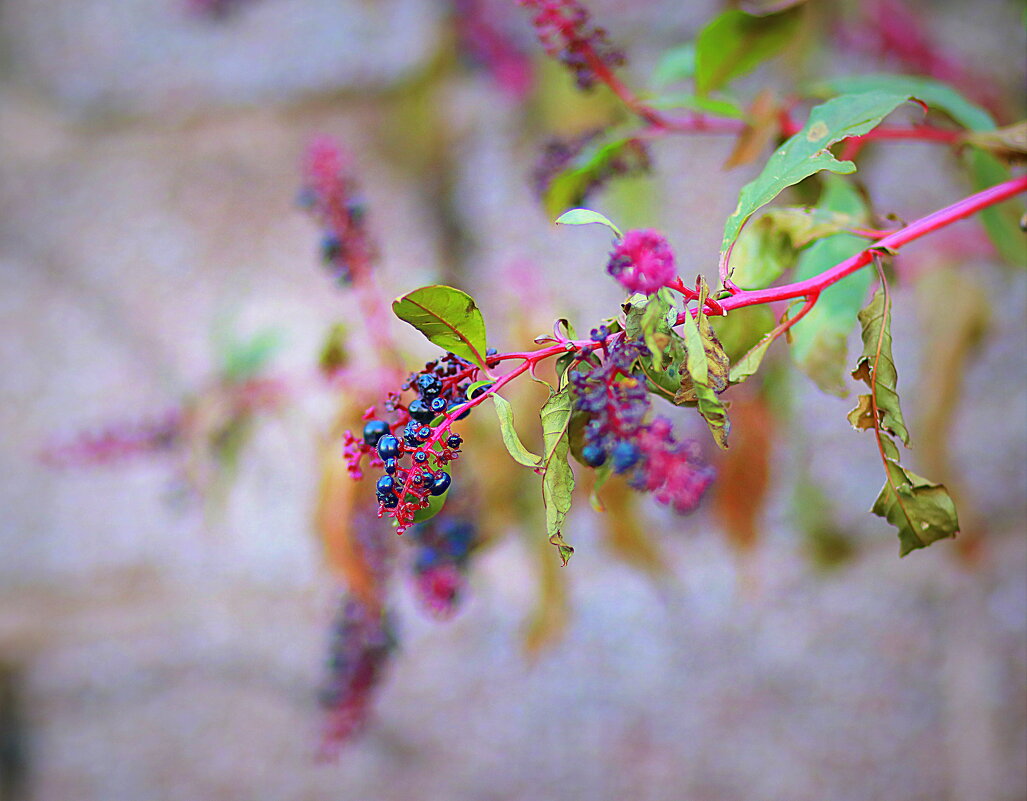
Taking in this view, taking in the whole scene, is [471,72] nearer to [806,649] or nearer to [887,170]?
[887,170]

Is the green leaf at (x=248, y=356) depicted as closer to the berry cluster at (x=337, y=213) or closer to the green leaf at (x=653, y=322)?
the berry cluster at (x=337, y=213)

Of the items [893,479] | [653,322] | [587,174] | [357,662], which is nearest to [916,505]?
[893,479]

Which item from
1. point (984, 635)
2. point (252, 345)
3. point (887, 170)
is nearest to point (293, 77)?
point (252, 345)

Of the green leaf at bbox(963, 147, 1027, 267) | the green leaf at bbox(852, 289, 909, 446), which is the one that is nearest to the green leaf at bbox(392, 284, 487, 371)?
the green leaf at bbox(852, 289, 909, 446)

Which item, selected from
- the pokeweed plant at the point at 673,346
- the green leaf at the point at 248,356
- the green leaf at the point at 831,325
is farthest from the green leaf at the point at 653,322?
the green leaf at the point at 248,356

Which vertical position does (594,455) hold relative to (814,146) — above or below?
below

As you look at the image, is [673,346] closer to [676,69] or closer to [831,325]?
[831,325]

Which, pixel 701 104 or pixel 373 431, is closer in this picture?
pixel 373 431
